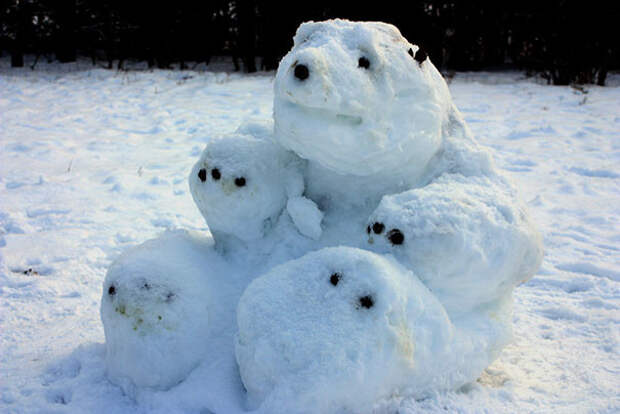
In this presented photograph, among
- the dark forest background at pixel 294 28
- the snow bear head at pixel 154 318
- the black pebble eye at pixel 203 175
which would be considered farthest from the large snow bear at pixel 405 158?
the dark forest background at pixel 294 28

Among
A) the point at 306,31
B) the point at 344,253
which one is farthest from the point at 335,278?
the point at 306,31

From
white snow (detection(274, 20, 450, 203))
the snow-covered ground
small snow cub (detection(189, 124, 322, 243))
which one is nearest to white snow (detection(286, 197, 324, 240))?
small snow cub (detection(189, 124, 322, 243))

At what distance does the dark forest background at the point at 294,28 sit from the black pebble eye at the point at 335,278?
24.5ft

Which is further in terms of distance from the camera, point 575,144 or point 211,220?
point 575,144

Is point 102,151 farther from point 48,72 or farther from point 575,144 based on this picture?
point 48,72

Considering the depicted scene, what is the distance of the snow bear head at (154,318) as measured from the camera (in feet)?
5.06

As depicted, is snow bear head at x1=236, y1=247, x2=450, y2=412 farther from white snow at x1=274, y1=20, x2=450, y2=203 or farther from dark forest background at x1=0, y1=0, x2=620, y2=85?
dark forest background at x1=0, y1=0, x2=620, y2=85

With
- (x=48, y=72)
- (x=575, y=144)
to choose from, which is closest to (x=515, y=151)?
(x=575, y=144)

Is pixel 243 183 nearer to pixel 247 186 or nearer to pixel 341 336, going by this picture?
pixel 247 186

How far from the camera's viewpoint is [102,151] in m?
4.96

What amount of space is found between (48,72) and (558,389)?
9203 mm

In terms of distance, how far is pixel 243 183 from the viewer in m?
1.66

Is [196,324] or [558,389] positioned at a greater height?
[196,324]

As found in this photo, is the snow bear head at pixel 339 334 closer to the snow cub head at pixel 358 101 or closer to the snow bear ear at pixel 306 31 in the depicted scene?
the snow cub head at pixel 358 101
